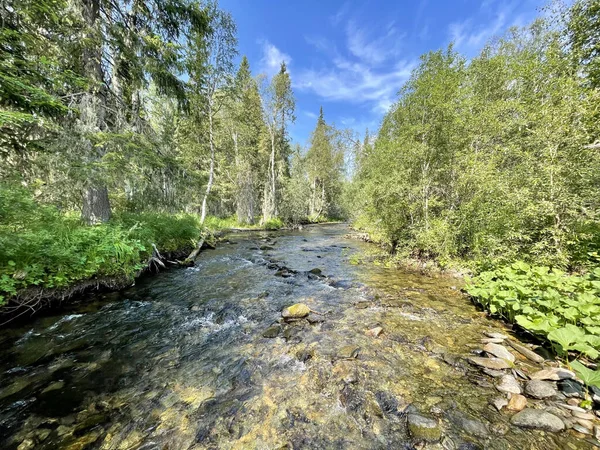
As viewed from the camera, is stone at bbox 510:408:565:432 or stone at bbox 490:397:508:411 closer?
stone at bbox 510:408:565:432

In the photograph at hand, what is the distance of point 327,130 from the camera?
36.9 m

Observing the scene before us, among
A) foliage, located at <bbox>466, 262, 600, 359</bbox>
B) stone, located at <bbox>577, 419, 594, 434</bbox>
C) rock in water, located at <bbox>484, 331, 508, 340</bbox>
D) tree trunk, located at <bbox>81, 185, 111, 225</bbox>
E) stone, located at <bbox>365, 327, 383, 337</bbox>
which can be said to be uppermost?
tree trunk, located at <bbox>81, 185, 111, 225</bbox>

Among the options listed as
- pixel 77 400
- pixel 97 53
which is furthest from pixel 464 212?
pixel 97 53

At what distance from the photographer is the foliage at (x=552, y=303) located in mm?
3337

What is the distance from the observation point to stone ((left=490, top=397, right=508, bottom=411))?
2902 mm

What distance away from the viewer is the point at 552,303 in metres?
4.22

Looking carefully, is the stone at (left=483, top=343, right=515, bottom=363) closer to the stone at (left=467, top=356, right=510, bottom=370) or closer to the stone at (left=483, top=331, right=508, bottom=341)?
the stone at (left=467, top=356, right=510, bottom=370)

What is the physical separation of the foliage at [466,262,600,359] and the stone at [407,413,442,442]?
7.48ft

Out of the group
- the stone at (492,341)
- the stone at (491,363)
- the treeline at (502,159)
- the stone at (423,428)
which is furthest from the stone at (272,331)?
the treeline at (502,159)

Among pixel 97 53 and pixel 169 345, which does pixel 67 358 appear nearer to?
pixel 169 345

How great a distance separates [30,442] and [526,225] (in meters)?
10.3

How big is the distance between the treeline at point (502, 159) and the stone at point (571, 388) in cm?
386

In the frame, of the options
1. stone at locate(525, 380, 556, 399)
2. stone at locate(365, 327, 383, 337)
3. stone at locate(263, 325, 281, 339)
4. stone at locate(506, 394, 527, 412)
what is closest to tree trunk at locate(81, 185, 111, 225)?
stone at locate(263, 325, 281, 339)

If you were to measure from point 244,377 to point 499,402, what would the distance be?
3.48 metres
